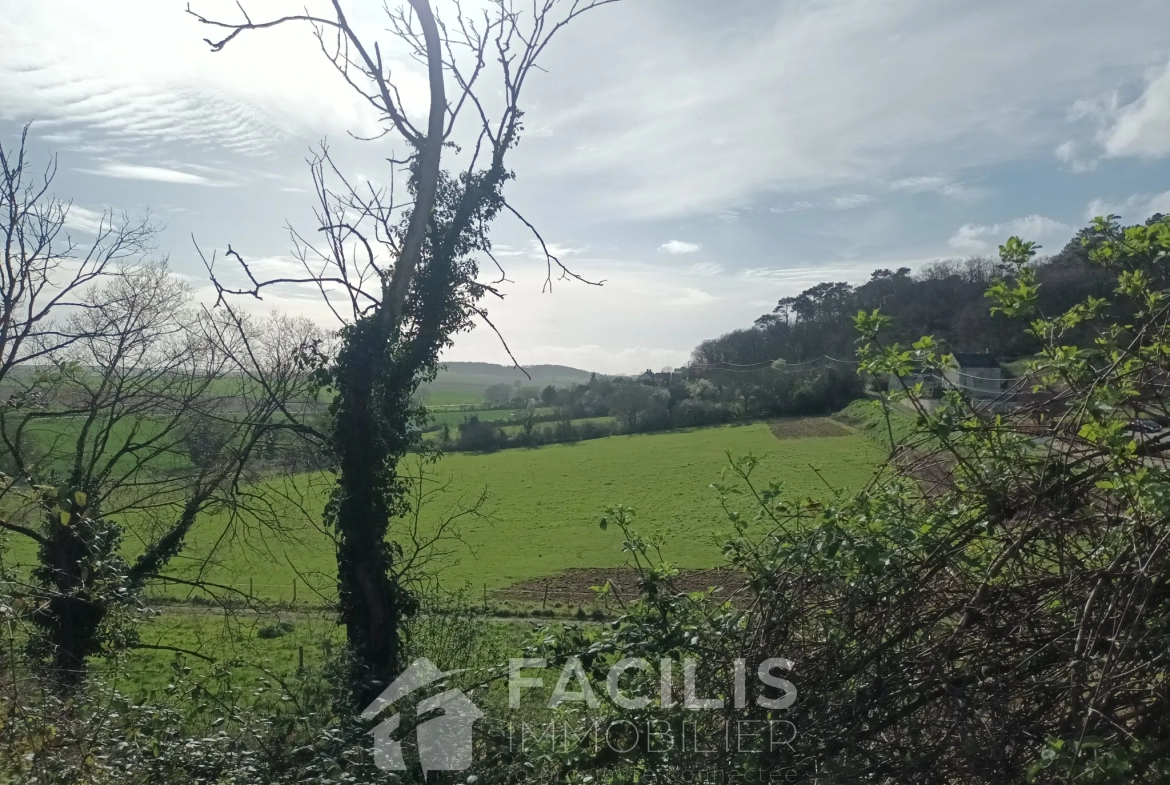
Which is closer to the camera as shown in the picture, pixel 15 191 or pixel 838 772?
pixel 838 772

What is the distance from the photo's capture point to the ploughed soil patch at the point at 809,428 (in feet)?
100

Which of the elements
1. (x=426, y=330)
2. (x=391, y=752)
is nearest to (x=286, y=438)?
(x=426, y=330)

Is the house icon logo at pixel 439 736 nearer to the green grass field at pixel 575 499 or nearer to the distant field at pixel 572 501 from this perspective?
the distant field at pixel 572 501

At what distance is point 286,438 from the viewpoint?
34.0 ft

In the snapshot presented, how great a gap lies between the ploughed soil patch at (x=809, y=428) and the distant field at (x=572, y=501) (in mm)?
450

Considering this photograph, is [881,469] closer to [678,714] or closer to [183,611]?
[678,714]

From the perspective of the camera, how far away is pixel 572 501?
33281 millimetres

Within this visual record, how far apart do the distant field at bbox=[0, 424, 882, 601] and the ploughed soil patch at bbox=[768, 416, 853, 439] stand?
45 cm

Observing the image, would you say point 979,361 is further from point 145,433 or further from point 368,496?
point 145,433

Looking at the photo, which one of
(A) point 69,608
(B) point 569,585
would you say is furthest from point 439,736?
(B) point 569,585

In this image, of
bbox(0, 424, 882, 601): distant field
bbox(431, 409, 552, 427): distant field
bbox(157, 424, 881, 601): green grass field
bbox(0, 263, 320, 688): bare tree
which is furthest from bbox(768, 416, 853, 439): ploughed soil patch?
bbox(0, 263, 320, 688): bare tree

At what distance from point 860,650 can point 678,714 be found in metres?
0.74

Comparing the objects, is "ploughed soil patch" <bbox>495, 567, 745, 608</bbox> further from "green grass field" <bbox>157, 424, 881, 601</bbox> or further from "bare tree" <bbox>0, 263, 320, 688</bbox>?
"bare tree" <bbox>0, 263, 320, 688</bbox>

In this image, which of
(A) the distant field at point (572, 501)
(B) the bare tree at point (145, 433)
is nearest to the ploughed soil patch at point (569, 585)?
(A) the distant field at point (572, 501)
